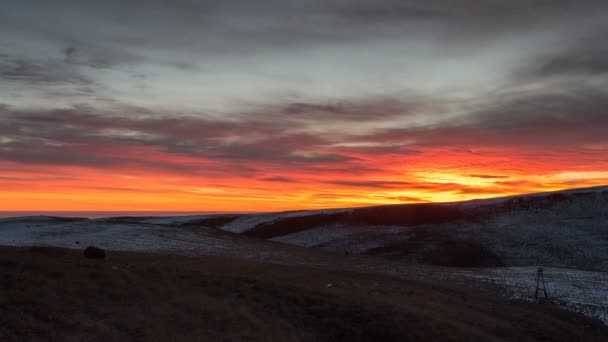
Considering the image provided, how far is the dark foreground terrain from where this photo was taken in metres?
20.4

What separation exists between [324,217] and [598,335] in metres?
76.6

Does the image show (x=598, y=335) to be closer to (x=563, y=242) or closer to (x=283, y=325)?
(x=283, y=325)

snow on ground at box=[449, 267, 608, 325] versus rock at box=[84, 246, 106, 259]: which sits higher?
rock at box=[84, 246, 106, 259]

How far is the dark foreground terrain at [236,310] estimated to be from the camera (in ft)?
67.1

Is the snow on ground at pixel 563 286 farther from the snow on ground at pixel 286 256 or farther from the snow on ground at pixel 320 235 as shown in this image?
the snow on ground at pixel 320 235

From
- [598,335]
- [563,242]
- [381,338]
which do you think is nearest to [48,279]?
[381,338]

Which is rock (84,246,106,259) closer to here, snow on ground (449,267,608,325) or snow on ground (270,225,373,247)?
snow on ground (449,267,608,325)

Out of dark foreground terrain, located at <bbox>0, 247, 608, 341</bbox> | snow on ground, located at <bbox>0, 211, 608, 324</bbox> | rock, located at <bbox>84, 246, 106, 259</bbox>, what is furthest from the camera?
snow on ground, located at <bbox>0, 211, 608, 324</bbox>

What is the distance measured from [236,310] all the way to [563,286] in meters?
32.1

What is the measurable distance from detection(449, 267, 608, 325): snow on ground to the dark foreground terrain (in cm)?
245

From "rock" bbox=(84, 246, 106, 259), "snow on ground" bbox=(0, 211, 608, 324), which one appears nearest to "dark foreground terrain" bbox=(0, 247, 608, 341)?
"rock" bbox=(84, 246, 106, 259)

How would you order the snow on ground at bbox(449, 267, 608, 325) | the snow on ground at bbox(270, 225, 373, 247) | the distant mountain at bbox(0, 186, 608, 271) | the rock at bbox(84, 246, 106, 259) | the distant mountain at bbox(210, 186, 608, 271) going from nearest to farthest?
the rock at bbox(84, 246, 106, 259)
the snow on ground at bbox(449, 267, 608, 325)
the distant mountain at bbox(0, 186, 608, 271)
the distant mountain at bbox(210, 186, 608, 271)
the snow on ground at bbox(270, 225, 373, 247)

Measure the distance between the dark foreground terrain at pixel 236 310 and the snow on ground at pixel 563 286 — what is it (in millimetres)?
2454

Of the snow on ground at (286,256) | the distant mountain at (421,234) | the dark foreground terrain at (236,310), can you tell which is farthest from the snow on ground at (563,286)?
the distant mountain at (421,234)
